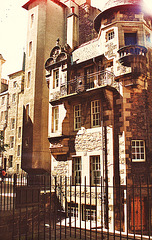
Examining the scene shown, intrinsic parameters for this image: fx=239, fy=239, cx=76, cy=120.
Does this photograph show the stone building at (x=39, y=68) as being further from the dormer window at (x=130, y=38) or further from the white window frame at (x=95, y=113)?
the white window frame at (x=95, y=113)

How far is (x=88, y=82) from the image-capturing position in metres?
18.6

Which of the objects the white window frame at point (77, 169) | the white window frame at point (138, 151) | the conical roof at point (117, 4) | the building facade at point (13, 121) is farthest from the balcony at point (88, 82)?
the building facade at point (13, 121)

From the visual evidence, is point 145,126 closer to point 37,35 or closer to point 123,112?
point 123,112

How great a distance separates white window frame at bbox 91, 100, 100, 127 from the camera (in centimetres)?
1714

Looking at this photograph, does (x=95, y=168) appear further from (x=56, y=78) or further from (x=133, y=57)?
(x=56, y=78)

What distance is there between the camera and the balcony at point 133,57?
619 inches

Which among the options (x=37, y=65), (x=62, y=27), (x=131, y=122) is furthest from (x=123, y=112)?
(x=62, y=27)

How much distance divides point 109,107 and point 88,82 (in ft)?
11.1

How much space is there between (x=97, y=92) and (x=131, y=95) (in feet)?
7.61

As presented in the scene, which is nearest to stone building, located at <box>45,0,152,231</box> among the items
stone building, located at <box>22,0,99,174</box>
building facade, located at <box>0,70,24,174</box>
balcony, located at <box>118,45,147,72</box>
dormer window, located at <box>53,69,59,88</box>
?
balcony, located at <box>118,45,147,72</box>

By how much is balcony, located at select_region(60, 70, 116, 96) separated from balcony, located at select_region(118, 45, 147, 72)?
137 cm

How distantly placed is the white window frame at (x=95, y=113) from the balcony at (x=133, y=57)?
11.1 feet

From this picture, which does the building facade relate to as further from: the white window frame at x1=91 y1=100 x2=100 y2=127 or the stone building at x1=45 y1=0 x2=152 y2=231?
the white window frame at x1=91 y1=100 x2=100 y2=127

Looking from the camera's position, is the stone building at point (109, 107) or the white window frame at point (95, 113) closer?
the stone building at point (109, 107)
